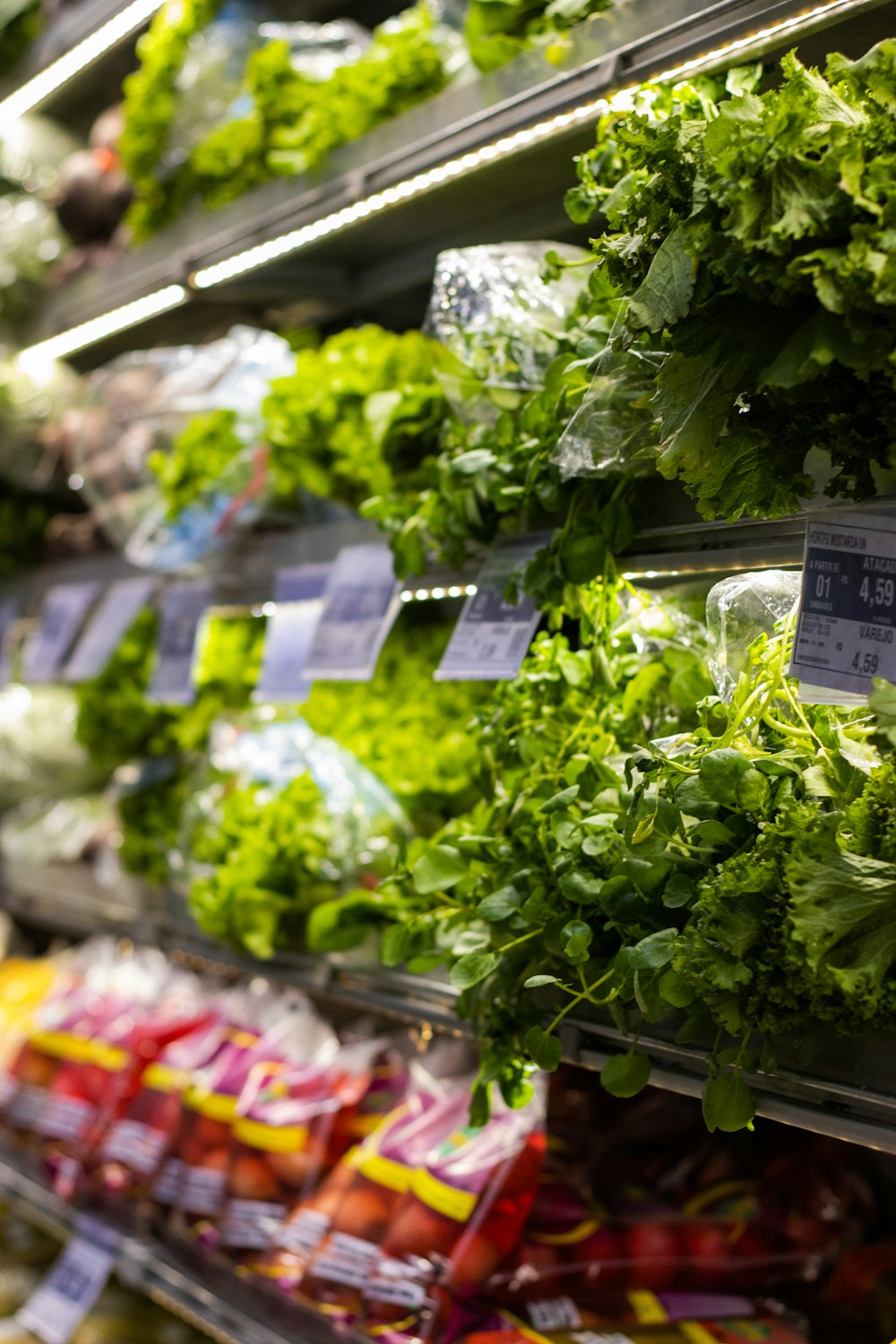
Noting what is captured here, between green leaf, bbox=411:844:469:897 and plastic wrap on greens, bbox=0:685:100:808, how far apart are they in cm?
145

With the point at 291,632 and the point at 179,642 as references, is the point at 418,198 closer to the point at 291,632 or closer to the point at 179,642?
the point at 291,632

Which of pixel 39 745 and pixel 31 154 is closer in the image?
pixel 39 745

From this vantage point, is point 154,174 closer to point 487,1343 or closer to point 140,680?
point 140,680

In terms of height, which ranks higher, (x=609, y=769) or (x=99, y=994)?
(x=609, y=769)

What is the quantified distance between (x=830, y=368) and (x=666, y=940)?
0.44 metres

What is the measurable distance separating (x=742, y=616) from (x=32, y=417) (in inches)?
80.5

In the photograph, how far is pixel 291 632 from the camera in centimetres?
189

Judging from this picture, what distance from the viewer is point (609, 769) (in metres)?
1.21

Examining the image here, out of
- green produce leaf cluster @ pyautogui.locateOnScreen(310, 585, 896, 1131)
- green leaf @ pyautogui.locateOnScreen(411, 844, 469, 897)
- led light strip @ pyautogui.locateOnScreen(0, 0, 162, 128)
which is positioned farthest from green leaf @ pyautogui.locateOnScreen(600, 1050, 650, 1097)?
led light strip @ pyautogui.locateOnScreen(0, 0, 162, 128)

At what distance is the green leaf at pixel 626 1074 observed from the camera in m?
1.06

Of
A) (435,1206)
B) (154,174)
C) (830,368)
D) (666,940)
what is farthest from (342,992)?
(154,174)

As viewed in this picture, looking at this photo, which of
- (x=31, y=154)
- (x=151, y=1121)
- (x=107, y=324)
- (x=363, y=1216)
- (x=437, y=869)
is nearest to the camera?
Result: (x=437, y=869)

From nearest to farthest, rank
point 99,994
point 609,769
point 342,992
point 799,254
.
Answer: point 799,254
point 609,769
point 342,992
point 99,994

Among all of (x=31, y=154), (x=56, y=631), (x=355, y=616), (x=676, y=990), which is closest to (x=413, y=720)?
(x=355, y=616)
